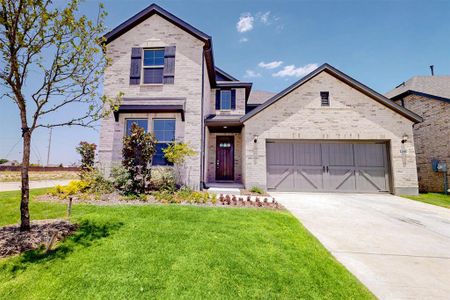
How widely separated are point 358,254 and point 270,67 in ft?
55.2

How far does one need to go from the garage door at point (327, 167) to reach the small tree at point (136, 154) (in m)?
5.94

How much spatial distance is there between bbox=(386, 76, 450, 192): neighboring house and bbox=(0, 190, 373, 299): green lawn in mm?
11889

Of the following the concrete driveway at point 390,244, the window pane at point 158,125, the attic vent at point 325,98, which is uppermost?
the attic vent at point 325,98

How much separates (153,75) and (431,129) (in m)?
15.7

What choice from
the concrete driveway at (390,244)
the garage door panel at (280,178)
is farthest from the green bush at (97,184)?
the garage door panel at (280,178)

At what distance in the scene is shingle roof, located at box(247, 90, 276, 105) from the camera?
15109 mm

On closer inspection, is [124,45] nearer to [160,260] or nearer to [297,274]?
[160,260]

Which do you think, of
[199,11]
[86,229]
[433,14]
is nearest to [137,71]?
[199,11]

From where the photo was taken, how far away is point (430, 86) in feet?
40.4

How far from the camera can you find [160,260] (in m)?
2.76

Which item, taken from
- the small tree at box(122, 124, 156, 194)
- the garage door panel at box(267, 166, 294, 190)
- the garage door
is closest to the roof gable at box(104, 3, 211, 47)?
the small tree at box(122, 124, 156, 194)

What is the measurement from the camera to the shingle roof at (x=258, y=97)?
1511 centimetres

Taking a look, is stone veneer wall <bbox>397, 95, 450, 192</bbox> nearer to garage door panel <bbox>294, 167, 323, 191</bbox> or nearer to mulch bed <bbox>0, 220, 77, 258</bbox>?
garage door panel <bbox>294, 167, 323, 191</bbox>

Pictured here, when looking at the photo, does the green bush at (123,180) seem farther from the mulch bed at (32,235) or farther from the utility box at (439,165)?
the utility box at (439,165)
